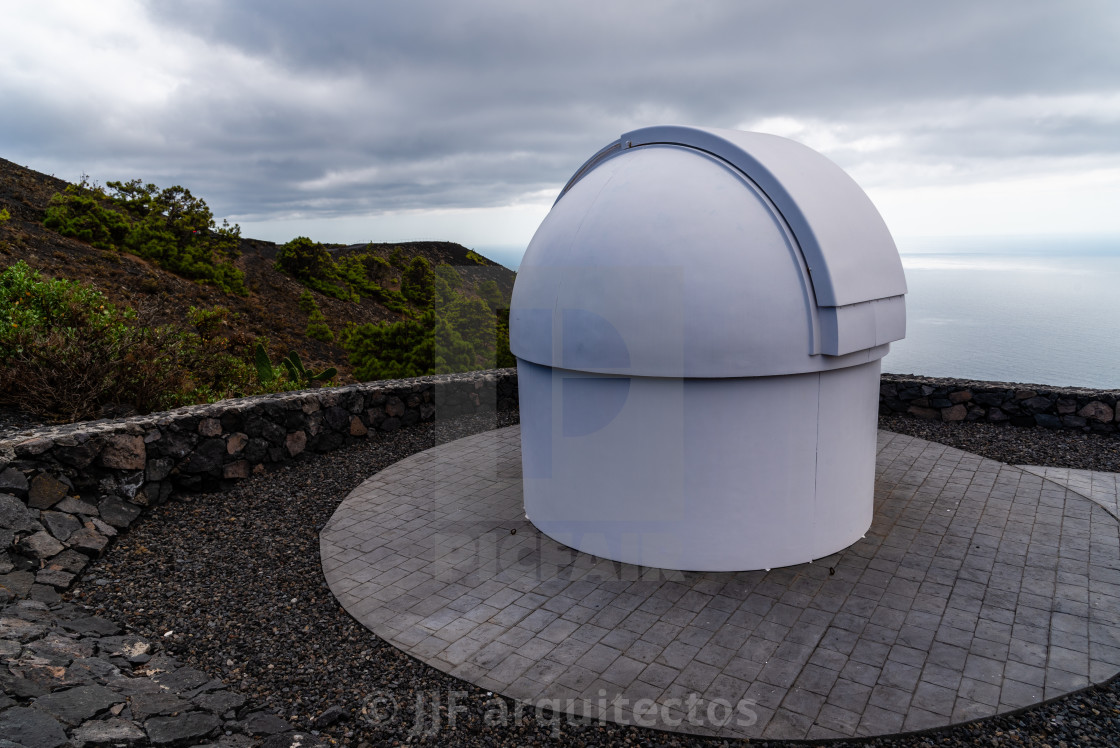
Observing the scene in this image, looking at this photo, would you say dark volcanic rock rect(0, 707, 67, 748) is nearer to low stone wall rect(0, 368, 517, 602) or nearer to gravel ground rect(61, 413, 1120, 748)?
gravel ground rect(61, 413, 1120, 748)

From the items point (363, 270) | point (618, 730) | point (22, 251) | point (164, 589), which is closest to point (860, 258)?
point (618, 730)

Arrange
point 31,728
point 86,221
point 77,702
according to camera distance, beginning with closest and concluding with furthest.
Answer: point 31,728, point 77,702, point 86,221

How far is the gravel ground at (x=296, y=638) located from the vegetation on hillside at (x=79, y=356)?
2.42m

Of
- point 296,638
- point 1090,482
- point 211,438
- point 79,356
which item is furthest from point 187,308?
point 1090,482

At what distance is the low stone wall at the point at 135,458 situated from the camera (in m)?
5.84

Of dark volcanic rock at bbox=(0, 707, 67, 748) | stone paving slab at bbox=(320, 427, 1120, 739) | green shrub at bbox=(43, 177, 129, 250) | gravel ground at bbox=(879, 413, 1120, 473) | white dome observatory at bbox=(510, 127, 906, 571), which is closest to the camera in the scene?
dark volcanic rock at bbox=(0, 707, 67, 748)

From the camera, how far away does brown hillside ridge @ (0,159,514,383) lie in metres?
22.2

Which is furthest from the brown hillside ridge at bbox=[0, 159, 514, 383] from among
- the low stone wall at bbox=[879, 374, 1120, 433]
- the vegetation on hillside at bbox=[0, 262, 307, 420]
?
the low stone wall at bbox=[879, 374, 1120, 433]

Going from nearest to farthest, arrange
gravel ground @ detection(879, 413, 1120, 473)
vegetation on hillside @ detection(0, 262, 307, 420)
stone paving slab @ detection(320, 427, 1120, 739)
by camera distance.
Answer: stone paving slab @ detection(320, 427, 1120, 739), vegetation on hillside @ detection(0, 262, 307, 420), gravel ground @ detection(879, 413, 1120, 473)

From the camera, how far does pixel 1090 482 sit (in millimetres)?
8016

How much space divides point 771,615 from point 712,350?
2107 mm

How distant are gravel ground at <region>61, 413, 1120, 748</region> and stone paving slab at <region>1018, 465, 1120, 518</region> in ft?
13.0

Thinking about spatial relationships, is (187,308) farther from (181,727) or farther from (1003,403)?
(1003,403)

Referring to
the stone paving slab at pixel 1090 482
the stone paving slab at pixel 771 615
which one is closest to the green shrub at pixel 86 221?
the stone paving slab at pixel 771 615
